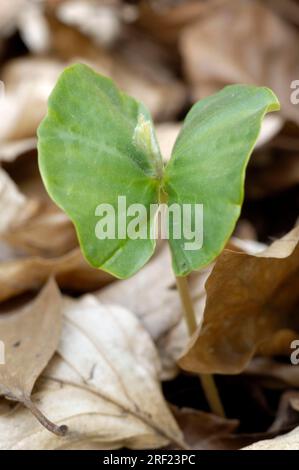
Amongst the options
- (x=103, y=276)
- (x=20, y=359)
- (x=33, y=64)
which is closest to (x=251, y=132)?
(x=20, y=359)

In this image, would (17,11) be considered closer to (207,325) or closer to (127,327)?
(127,327)

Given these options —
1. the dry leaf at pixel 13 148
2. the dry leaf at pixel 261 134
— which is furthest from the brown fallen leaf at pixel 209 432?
the dry leaf at pixel 13 148

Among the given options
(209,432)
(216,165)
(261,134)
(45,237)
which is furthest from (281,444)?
(261,134)

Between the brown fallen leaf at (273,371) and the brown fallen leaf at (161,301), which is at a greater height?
the brown fallen leaf at (161,301)

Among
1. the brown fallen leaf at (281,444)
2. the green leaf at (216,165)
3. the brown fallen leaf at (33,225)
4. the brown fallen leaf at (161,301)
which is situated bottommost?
the brown fallen leaf at (161,301)

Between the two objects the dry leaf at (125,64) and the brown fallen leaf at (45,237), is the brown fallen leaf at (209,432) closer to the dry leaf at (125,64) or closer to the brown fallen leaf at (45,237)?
the brown fallen leaf at (45,237)

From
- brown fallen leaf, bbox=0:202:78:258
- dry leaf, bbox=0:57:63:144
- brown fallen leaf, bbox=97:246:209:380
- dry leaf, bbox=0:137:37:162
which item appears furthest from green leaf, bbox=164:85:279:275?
dry leaf, bbox=0:57:63:144
